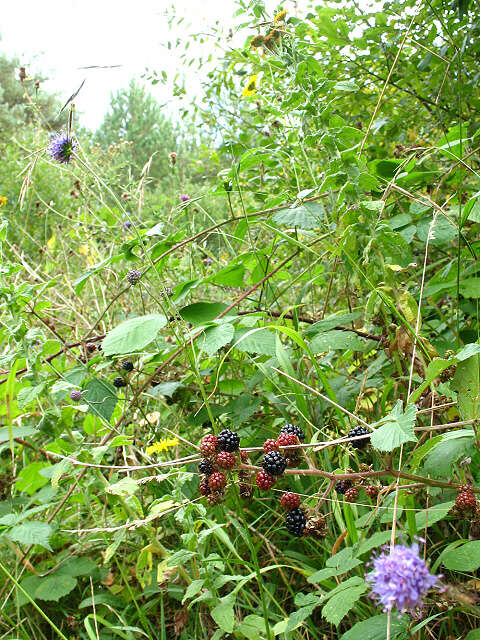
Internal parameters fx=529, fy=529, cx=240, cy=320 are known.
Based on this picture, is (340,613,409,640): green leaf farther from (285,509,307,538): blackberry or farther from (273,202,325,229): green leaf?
(273,202,325,229): green leaf

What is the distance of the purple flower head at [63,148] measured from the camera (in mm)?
1139

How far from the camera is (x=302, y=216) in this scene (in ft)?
3.73

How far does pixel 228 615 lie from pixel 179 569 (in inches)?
7.8

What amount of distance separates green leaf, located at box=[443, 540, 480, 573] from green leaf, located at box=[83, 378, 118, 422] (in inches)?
32.5

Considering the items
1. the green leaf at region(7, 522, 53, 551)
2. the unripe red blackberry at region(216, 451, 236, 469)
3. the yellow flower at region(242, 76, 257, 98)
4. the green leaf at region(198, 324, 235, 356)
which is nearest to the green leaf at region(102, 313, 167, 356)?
the green leaf at region(198, 324, 235, 356)

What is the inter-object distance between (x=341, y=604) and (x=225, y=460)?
0.88 feet

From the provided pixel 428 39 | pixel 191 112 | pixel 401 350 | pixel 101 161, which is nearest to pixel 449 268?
pixel 401 350

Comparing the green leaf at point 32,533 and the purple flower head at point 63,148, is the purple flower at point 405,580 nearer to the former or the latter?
the green leaf at point 32,533

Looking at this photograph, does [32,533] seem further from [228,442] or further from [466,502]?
[466,502]

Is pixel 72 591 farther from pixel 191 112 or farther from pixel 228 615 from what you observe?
pixel 191 112

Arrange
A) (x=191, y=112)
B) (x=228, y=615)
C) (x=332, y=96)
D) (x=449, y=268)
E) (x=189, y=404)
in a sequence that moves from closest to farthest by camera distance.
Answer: (x=228, y=615) → (x=449, y=268) → (x=189, y=404) → (x=332, y=96) → (x=191, y=112)

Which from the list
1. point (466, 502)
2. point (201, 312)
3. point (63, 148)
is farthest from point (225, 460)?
point (63, 148)

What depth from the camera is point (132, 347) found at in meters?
1.00

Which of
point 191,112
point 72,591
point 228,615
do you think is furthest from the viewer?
point 191,112
